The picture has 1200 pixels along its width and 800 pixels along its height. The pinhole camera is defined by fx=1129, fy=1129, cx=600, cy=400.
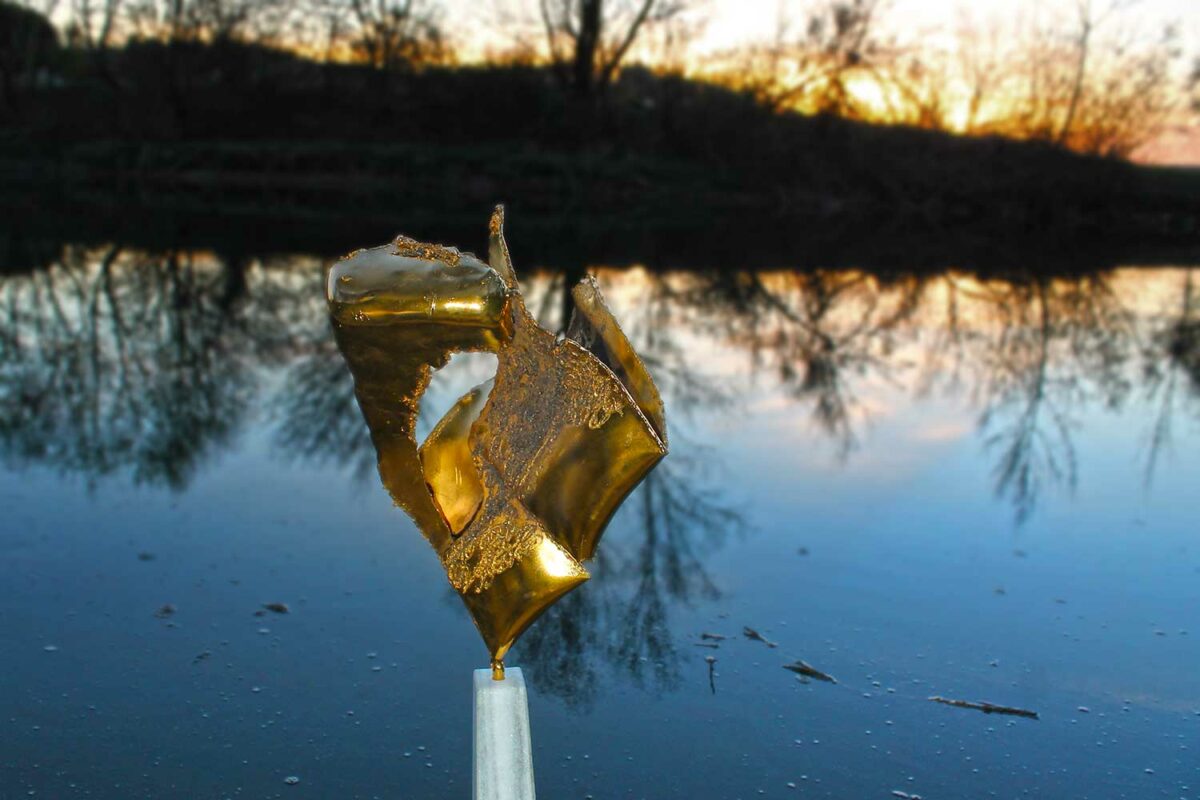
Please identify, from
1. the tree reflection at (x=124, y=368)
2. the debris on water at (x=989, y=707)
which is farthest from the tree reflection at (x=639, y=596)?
the tree reflection at (x=124, y=368)

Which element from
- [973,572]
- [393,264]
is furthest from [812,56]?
[393,264]

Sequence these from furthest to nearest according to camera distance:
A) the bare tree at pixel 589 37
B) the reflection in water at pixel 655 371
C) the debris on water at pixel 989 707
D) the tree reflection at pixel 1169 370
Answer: the bare tree at pixel 589 37 → the tree reflection at pixel 1169 370 → the reflection in water at pixel 655 371 → the debris on water at pixel 989 707

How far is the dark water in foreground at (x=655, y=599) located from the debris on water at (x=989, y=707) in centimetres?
6

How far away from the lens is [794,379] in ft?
32.4

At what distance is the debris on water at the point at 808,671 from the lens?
13.3 ft

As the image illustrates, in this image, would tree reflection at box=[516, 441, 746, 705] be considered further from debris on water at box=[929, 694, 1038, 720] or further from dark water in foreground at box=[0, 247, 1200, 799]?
debris on water at box=[929, 694, 1038, 720]

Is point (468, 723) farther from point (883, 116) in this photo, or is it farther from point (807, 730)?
point (883, 116)

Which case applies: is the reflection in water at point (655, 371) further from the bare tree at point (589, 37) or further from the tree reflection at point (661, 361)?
the bare tree at point (589, 37)

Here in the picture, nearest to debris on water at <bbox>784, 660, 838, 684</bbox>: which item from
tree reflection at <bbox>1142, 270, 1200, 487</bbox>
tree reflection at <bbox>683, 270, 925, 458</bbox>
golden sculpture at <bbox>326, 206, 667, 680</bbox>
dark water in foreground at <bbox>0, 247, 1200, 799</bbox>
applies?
dark water in foreground at <bbox>0, 247, 1200, 799</bbox>

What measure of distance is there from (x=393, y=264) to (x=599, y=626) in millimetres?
2651

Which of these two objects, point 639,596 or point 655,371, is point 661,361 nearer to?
point 655,371

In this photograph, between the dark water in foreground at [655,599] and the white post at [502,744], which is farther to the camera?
the dark water in foreground at [655,599]

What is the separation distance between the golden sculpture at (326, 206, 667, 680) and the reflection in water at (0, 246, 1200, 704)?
5.43ft

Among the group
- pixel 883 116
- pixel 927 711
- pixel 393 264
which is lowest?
pixel 927 711
